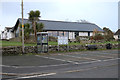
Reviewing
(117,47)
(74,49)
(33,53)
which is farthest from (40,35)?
(117,47)

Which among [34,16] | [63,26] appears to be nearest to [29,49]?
[34,16]

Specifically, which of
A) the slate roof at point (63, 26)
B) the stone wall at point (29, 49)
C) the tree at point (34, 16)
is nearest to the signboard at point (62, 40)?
the stone wall at point (29, 49)

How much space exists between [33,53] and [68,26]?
35269 millimetres

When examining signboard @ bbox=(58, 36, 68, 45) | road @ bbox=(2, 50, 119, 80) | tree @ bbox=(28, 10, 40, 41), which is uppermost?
tree @ bbox=(28, 10, 40, 41)

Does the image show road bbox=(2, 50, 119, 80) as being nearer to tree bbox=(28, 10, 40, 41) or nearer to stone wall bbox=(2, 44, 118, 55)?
stone wall bbox=(2, 44, 118, 55)

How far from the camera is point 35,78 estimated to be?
26.3ft

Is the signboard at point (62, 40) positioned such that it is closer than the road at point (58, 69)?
No

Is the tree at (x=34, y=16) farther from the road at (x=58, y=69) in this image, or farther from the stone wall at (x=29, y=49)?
the road at (x=58, y=69)

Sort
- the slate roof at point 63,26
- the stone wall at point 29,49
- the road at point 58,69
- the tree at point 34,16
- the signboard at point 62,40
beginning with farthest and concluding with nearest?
the slate roof at point 63,26 < the tree at point 34,16 < the signboard at point 62,40 < the stone wall at point 29,49 < the road at point 58,69

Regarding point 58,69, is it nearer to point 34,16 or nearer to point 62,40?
point 62,40

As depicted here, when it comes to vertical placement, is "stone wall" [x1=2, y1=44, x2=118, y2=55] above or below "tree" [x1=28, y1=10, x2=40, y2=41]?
below

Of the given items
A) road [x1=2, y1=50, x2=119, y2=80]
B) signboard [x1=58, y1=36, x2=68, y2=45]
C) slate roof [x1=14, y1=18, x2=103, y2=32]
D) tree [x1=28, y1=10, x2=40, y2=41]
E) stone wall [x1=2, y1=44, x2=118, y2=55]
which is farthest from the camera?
slate roof [x1=14, y1=18, x2=103, y2=32]

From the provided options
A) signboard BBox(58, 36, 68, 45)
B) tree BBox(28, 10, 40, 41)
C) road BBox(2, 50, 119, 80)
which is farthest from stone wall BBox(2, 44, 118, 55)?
tree BBox(28, 10, 40, 41)

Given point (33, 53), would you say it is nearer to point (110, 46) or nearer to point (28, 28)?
point (28, 28)
